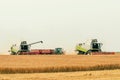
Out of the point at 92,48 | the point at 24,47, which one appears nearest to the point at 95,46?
the point at 92,48

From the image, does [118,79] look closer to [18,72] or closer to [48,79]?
[48,79]

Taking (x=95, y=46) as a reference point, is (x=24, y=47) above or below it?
above

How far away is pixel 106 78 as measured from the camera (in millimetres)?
24672

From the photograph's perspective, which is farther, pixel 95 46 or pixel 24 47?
pixel 24 47

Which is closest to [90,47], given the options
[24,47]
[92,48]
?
[92,48]

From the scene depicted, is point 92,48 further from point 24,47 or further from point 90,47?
point 24,47

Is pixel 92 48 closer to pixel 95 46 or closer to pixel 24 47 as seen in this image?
pixel 95 46

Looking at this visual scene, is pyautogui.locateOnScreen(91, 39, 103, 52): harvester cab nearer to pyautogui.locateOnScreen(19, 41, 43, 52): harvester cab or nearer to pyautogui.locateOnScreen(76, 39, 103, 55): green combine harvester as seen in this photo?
pyautogui.locateOnScreen(76, 39, 103, 55): green combine harvester

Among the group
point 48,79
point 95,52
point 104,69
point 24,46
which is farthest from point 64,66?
point 24,46

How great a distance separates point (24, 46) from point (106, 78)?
51.6m

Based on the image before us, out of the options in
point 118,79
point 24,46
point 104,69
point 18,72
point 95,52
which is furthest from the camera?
point 24,46

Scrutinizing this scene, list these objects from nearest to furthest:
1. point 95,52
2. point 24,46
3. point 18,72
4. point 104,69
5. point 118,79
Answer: point 118,79 < point 18,72 < point 104,69 < point 95,52 < point 24,46

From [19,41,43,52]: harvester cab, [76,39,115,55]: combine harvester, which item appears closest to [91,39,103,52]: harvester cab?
[76,39,115,55]: combine harvester

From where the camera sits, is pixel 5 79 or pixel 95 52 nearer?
pixel 5 79
